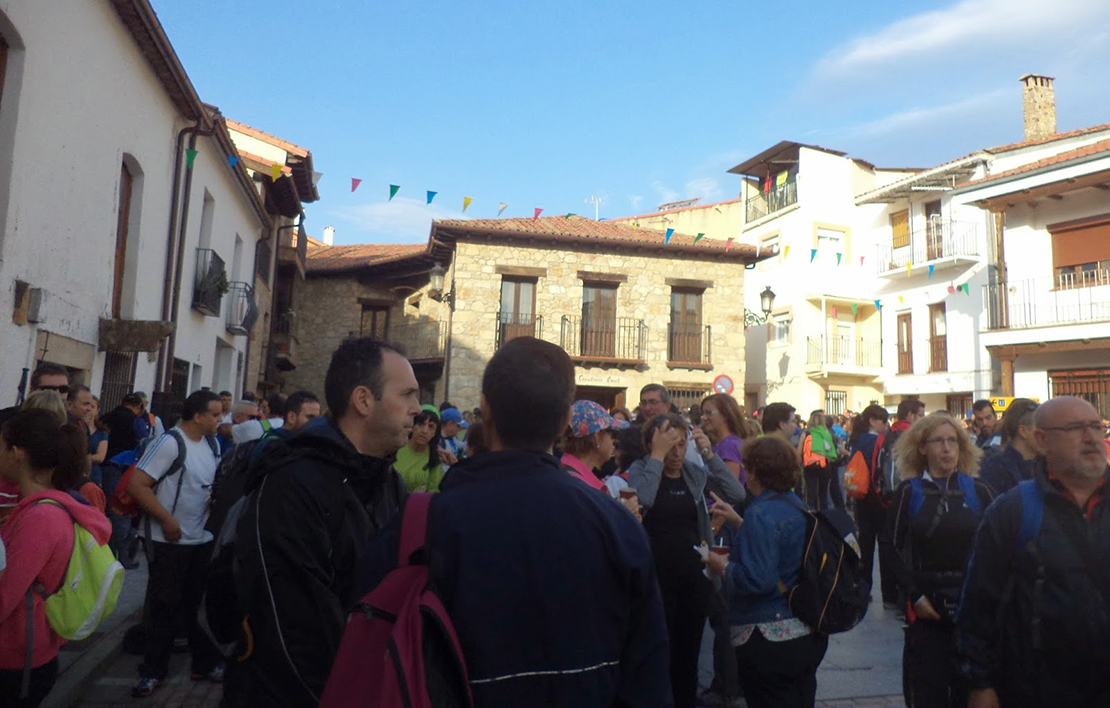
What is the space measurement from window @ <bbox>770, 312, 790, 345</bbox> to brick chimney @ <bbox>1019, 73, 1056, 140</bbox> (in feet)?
27.7

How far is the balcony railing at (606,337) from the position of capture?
20422 mm

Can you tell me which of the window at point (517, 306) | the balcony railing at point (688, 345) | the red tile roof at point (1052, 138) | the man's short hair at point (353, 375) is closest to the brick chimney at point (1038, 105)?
the red tile roof at point (1052, 138)

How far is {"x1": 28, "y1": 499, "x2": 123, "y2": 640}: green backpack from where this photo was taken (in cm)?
296

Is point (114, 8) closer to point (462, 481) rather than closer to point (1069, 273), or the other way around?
point (462, 481)

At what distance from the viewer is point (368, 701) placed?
1415 millimetres

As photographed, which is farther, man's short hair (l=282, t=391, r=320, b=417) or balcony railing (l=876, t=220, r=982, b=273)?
balcony railing (l=876, t=220, r=982, b=273)

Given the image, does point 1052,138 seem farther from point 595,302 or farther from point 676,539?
point 676,539

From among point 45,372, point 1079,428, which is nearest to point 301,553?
point 1079,428

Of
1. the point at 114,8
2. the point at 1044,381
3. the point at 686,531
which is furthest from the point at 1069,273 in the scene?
the point at 114,8

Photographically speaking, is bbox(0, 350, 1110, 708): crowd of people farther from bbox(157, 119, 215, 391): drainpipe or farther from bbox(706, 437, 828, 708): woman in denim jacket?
bbox(157, 119, 215, 391): drainpipe

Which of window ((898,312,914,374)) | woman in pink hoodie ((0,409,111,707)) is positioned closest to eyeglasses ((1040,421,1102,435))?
woman in pink hoodie ((0,409,111,707))

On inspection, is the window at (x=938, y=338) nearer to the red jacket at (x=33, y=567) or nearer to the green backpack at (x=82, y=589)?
the green backpack at (x=82, y=589)

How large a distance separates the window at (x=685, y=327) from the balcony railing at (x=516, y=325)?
3.54 metres

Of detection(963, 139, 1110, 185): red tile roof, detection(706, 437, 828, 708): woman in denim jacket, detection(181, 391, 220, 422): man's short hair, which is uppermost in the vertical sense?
detection(963, 139, 1110, 185): red tile roof
